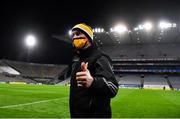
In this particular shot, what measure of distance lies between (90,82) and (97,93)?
192 mm

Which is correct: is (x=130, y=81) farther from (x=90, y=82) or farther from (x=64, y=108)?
(x=90, y=82)

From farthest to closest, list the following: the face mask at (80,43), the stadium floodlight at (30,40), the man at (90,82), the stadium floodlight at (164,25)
A: the stadium floodlight at (30,40) < the stadium floodlight at (164,25) < the face mask at (80,43) < the man at (90,82)

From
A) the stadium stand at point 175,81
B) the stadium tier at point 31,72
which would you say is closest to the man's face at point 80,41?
the stadium stand at point 175,81

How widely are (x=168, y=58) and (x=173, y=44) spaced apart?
5.61 meters

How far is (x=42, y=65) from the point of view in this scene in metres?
77.8

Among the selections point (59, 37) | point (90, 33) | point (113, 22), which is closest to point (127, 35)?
point (113, 22)

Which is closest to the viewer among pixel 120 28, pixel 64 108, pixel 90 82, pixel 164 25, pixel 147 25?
pixel 90 82

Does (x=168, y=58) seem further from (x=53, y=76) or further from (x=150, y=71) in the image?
(x=53, y=76)

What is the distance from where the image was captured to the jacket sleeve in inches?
91.0

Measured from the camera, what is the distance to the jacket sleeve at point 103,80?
2311mm

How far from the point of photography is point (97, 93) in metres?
2.37

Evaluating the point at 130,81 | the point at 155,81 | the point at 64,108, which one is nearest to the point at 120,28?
the point at 130,81

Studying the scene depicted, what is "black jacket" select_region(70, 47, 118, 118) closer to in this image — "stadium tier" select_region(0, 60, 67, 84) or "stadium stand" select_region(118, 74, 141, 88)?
"stadium stand" select_region(118, 74, 141, 88)

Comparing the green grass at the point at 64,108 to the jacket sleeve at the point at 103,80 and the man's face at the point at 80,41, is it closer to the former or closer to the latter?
the man's face at the point at 80,41
